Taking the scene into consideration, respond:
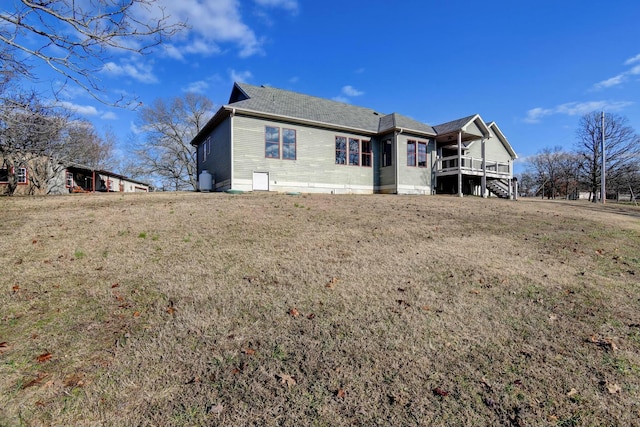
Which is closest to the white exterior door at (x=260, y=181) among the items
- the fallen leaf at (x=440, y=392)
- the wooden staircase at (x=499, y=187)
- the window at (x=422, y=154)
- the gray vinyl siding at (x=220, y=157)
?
the gray vinyl siding at (x=220, y=157)

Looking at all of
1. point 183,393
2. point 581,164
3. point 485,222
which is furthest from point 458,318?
point 581,164

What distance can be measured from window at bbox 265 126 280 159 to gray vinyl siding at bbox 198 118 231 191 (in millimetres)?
1836

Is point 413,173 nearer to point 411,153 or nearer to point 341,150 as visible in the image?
point 411,153

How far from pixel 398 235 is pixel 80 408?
6680mm

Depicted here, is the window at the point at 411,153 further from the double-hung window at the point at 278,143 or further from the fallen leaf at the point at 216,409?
the fallen leaf at the point at 216,409

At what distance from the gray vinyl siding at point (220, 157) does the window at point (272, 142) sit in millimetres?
1836

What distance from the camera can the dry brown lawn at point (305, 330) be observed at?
2762mm

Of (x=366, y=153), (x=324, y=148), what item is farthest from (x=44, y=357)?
(x=366, y=153)

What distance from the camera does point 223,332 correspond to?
378cm

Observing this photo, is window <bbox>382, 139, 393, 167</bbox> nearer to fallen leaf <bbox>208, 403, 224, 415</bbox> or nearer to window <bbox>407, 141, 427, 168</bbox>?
window <bbox>407, 141, 427, 168</bbox>

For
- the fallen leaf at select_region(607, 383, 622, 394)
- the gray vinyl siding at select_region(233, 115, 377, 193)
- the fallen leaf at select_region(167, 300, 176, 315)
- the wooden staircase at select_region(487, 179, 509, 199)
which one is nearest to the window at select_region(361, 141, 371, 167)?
the gray vinyl siding at select_region(233, 115, 377, 193)

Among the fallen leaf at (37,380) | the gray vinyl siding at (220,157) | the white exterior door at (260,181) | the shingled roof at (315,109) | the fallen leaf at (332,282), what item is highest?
the shingled roof at (315,109)

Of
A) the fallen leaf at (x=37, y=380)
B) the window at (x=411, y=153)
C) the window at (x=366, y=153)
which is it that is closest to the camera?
the fallen leaf at (x=37, y=380)

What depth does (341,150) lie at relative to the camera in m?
18.6
